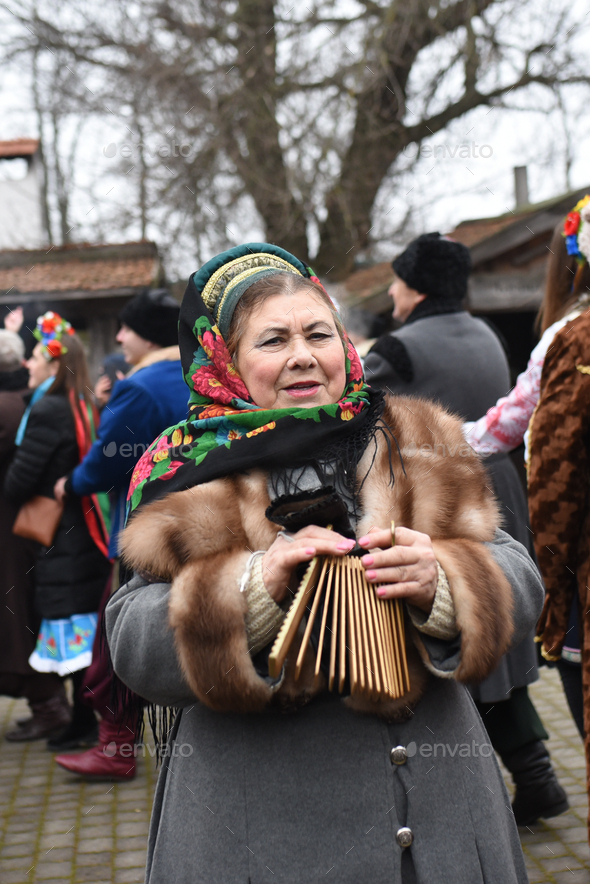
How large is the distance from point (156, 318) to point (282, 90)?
10.1m

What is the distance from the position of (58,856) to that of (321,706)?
8.66 feet

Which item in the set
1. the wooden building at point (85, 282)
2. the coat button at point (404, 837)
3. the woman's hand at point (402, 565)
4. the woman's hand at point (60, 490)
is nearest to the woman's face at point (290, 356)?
the woman's hand at point (402, 565)

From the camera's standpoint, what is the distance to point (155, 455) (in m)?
1.83

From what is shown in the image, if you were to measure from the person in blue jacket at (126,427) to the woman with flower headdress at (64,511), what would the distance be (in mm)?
165

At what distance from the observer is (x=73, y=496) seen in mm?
4633

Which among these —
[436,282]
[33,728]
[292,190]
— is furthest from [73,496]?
[292,190]

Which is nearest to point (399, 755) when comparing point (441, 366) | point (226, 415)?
point (226, 415)

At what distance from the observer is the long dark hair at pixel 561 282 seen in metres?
2.93

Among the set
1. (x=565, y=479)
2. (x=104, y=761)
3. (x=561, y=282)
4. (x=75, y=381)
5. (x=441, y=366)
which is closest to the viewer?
(x=565, y=479)

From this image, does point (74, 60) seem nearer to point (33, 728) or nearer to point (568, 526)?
point (33, 728)

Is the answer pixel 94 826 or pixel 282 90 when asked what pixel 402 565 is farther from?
pixel 282 90

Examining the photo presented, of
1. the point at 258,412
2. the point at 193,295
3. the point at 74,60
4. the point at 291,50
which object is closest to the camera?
the point at 258,412

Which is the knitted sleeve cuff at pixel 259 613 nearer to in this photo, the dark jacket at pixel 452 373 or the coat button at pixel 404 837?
the coat button at pixel 404 837

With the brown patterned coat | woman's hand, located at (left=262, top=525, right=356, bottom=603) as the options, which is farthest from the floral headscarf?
the brown patterned coat
